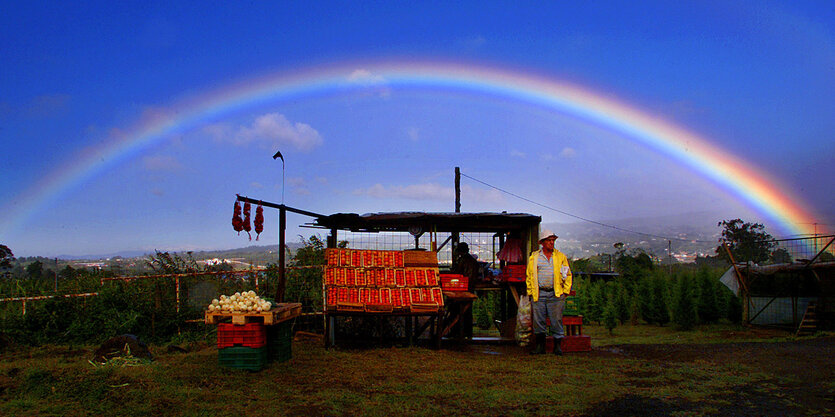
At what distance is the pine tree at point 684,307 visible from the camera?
18.1 m

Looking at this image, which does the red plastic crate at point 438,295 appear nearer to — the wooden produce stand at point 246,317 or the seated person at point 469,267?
the seated person at point 469,267

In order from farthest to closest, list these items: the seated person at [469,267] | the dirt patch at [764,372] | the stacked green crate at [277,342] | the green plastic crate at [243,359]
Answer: the seated person at [469,267], the stacked green crate at [277,342], the green plastic crate at [243,359], the dirt patch at [764,372]

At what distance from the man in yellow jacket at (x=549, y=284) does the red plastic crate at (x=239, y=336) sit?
491cm

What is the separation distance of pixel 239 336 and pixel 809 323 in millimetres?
14351

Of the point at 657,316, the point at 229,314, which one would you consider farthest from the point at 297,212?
the point at 657,316

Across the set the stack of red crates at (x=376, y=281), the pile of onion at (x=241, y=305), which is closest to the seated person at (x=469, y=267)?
the stack of red crates at (x=376, y=281)

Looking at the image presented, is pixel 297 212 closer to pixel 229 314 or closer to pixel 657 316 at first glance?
pixel 229 314

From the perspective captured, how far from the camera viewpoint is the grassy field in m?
6.20

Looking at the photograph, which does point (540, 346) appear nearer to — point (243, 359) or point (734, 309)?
point (243, 359)

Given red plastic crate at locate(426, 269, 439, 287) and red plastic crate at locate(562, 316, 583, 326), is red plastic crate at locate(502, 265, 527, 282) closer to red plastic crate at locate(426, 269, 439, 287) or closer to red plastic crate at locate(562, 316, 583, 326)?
red plastic crate at locate(562, 316, 583, 326)

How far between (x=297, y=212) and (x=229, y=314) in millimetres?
3347

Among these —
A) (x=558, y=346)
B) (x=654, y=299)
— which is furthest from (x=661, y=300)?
(x=558, y=346)

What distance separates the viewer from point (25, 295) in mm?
12164

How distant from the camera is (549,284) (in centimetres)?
1007
